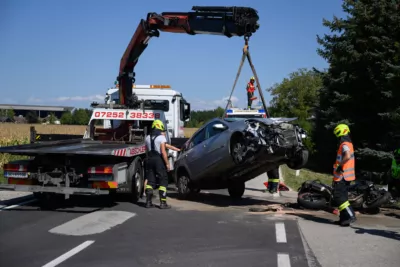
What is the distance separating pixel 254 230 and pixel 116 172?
3216mm

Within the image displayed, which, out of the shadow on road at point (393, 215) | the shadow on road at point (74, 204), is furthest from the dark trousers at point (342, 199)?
the shadow on road at point (74, 204)

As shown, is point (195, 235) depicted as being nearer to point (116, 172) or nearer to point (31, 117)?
point (116, 172)

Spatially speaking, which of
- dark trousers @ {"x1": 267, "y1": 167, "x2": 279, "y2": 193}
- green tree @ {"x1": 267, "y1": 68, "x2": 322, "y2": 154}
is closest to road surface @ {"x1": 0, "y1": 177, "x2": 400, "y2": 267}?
dark trousers @ {"x1": 267, "y1": 167, "x2": 279, "y2": 193}

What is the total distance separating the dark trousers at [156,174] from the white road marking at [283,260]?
449 cm

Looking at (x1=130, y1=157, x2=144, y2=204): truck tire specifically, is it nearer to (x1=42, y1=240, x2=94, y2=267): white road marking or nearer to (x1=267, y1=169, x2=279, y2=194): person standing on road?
(x1=267, y1=169, x2=279, y2=194): person standing on road

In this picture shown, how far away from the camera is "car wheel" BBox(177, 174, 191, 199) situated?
1217cm

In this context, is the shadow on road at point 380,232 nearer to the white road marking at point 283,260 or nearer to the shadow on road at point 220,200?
the white road marking at point 283,260

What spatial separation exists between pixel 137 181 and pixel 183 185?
1259mm

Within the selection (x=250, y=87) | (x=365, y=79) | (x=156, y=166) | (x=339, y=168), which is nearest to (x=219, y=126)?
(x=156, y=166)

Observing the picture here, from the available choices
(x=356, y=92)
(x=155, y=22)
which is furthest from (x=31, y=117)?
(x=155, y=22)

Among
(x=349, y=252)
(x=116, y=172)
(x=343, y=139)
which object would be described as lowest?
(x=349, y=252)

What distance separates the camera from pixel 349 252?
22.9ft

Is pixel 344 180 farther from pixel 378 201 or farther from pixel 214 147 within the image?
pixel 214 147

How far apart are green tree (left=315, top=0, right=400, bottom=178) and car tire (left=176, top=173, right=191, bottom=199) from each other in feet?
35.7
